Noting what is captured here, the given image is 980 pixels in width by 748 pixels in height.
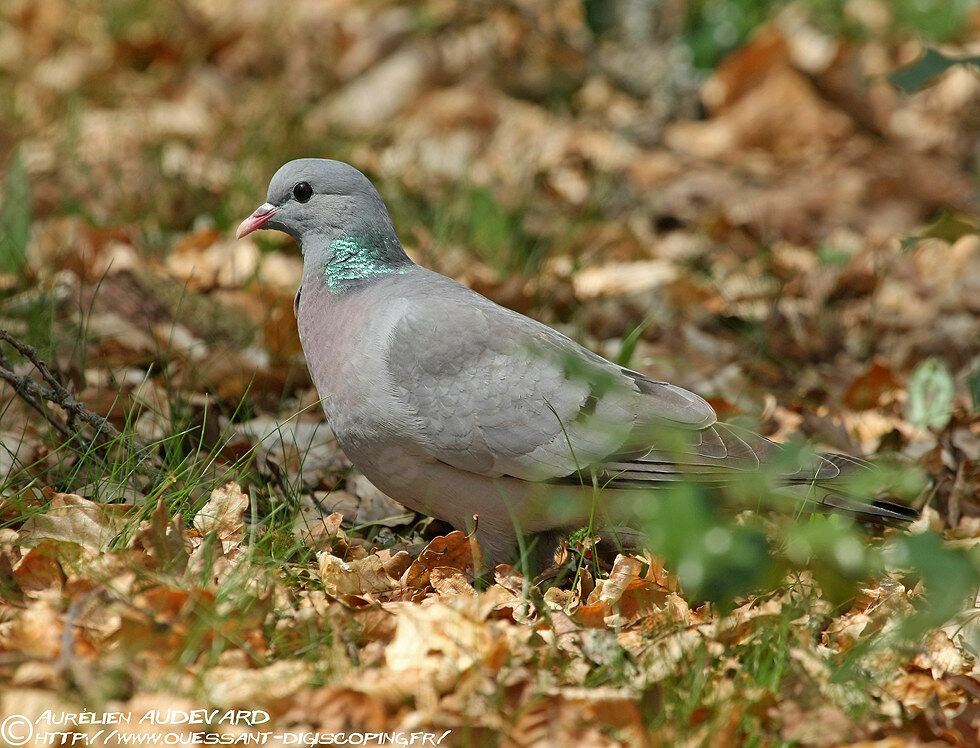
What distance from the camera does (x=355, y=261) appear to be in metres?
3.33

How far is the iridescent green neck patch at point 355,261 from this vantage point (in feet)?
10.8

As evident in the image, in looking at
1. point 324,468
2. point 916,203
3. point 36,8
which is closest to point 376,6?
point 36,8

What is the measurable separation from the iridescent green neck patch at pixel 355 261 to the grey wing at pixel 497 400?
313mm

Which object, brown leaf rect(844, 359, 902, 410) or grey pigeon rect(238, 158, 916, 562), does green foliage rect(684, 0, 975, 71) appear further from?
grey pigeon rect(238, 158, 916, 562)

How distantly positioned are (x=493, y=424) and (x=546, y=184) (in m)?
3.30

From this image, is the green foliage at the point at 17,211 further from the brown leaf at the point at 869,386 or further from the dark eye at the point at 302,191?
Answer: the brown leaf at the point at 869,386

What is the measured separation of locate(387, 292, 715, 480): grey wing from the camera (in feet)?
9.67

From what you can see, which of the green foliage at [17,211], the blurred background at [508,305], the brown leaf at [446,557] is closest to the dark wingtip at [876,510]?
the blurred background at [508,305]

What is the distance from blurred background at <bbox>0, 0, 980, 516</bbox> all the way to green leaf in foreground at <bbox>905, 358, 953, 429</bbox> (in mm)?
15

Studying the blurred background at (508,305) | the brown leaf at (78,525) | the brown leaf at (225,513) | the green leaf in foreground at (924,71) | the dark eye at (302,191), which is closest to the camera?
the blurred background at (508,305)

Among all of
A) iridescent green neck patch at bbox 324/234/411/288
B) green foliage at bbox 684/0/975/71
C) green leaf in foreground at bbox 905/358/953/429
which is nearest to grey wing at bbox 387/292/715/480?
iridescent green neck patch at bbox 324/234/411/288

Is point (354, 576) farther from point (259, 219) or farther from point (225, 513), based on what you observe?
point (259, 219)

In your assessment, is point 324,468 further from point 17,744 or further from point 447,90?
point 447,90

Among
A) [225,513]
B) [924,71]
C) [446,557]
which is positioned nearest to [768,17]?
[924,71]
